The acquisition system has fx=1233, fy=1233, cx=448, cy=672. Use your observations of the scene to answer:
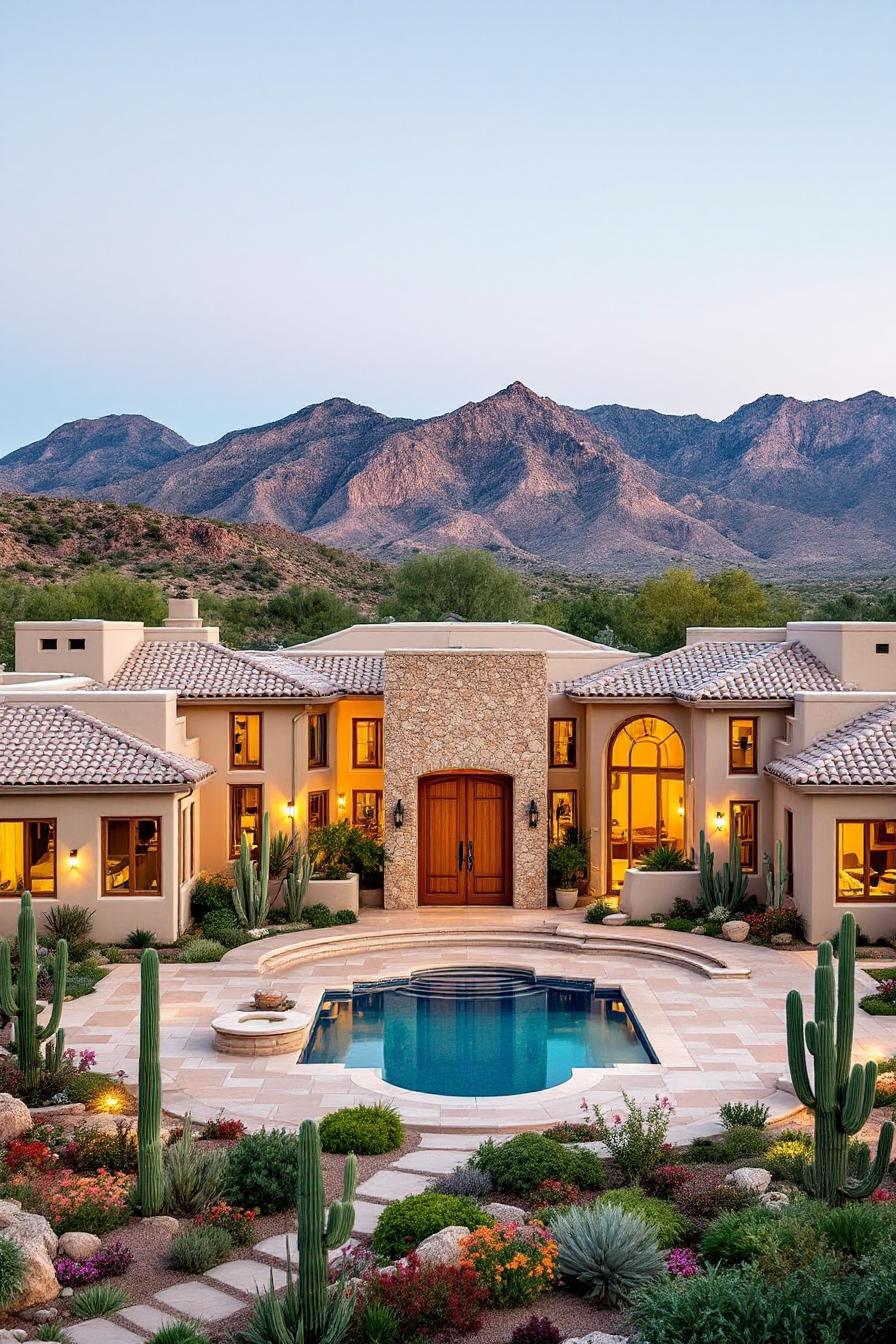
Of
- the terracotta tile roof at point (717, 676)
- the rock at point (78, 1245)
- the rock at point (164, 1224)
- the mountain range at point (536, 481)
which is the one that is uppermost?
the mountain range at point (536, 481)

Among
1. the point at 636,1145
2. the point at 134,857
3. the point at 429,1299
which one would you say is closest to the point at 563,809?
the point at 134,857

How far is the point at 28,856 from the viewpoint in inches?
942

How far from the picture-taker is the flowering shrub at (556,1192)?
1220 centimetres

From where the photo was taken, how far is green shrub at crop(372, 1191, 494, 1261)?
10977mm

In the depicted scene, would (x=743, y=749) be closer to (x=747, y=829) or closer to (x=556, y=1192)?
(x=747, y=829)

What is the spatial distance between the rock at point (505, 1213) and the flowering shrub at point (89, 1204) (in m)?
3.51

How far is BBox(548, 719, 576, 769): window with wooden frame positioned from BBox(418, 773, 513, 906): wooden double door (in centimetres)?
175

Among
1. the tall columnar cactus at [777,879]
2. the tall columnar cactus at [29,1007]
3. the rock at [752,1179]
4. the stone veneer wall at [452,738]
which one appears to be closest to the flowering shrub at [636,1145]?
the rock at [752,1179]

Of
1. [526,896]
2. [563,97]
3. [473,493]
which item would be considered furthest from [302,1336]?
A: [473,493]

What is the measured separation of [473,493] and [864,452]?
48700mm

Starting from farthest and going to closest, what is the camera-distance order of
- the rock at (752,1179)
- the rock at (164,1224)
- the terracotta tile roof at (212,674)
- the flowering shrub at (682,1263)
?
the terracotta tile roof at (212,674) < the rock at (752,1179) < the rock at (164,1224) < the flowering shrub at (682,1263)

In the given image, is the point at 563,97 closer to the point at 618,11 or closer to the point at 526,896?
the point at 618,11

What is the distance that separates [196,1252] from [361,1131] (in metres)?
3.48

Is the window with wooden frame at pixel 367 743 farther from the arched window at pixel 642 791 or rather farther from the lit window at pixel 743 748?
the lit window at pixel 743 748
